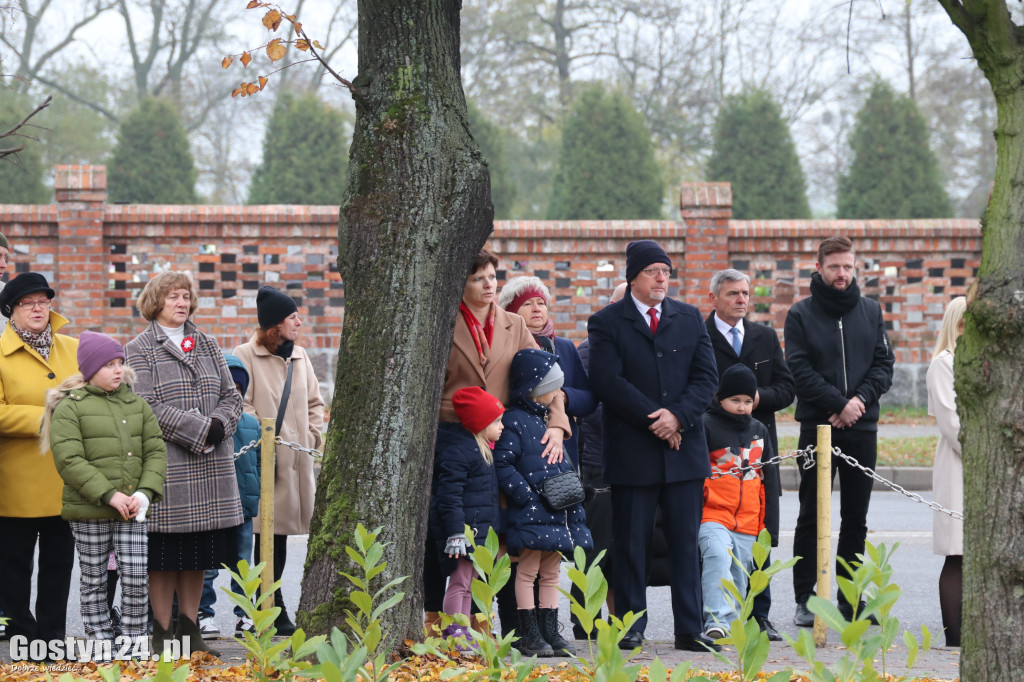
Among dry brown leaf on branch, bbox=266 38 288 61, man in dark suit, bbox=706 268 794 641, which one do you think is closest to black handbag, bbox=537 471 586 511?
man in dark suit, bbox=706 268 794 641

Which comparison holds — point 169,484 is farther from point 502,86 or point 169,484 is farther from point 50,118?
point 50,118

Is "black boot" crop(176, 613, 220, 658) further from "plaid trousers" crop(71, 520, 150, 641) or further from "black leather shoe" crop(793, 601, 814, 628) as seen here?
"black leather shoe" crop(793, 601, 814, 628)

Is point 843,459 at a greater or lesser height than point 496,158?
lesser

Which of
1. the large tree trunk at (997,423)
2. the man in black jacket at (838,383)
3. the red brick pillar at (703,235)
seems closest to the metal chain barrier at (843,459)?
the man in black jacket at (838,383)

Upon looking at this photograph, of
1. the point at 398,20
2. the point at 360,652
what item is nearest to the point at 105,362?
the point at 398,20

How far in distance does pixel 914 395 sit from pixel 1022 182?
12.7 m

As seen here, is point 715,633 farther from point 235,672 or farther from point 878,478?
point 235,672

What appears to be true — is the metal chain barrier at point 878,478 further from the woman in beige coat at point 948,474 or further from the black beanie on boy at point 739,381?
the black beanie on boy at point 739,381

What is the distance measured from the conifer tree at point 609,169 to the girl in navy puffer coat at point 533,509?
1582cm

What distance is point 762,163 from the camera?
21359mm

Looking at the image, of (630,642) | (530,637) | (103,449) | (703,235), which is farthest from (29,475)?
(703,235)

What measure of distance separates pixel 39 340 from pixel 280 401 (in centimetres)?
135

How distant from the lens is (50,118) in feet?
99.6

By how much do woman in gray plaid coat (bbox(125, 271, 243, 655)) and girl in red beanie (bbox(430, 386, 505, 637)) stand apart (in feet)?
3.31
